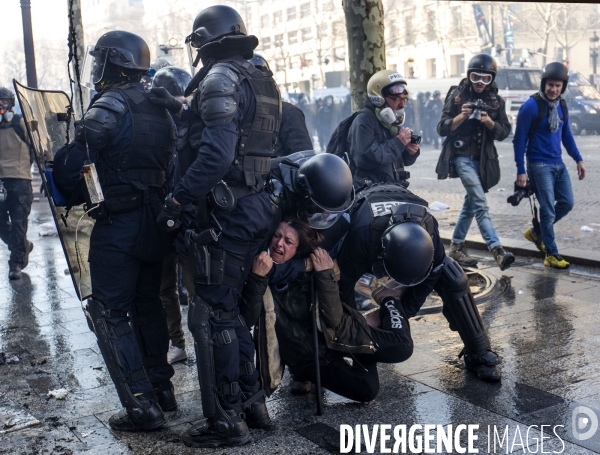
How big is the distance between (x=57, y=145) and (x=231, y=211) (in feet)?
4.47

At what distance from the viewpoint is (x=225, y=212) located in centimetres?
371

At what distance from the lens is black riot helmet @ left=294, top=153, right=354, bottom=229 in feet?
12.3

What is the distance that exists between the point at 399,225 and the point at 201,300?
1011 millimetres

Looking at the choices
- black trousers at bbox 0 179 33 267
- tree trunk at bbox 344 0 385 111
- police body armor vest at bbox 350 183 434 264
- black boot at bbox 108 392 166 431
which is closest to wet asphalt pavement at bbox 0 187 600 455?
black boot at bbox 108 392 166 431

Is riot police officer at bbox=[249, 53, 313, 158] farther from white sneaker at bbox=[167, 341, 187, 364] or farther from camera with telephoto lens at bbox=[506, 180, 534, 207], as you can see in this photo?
camera with telephoto lens at bbox=[506, 180, 534, 207]

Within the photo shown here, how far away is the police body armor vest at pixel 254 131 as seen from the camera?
3764mm

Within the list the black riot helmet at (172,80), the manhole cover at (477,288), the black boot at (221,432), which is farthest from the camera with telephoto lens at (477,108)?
the black boot at (221,432)

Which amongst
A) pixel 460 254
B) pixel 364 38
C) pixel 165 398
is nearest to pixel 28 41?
pixel 364 38

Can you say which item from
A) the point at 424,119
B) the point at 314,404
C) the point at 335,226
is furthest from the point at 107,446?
the point at 424,119

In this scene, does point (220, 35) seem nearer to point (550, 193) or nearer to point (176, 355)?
point (176, 355)

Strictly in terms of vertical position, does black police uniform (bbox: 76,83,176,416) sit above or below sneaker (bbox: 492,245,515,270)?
above

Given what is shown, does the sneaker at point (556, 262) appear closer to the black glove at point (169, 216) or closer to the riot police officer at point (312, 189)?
the riot police officer at point (312, 189)

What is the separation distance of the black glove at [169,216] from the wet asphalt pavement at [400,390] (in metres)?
0.98

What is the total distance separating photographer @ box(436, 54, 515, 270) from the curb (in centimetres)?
65
